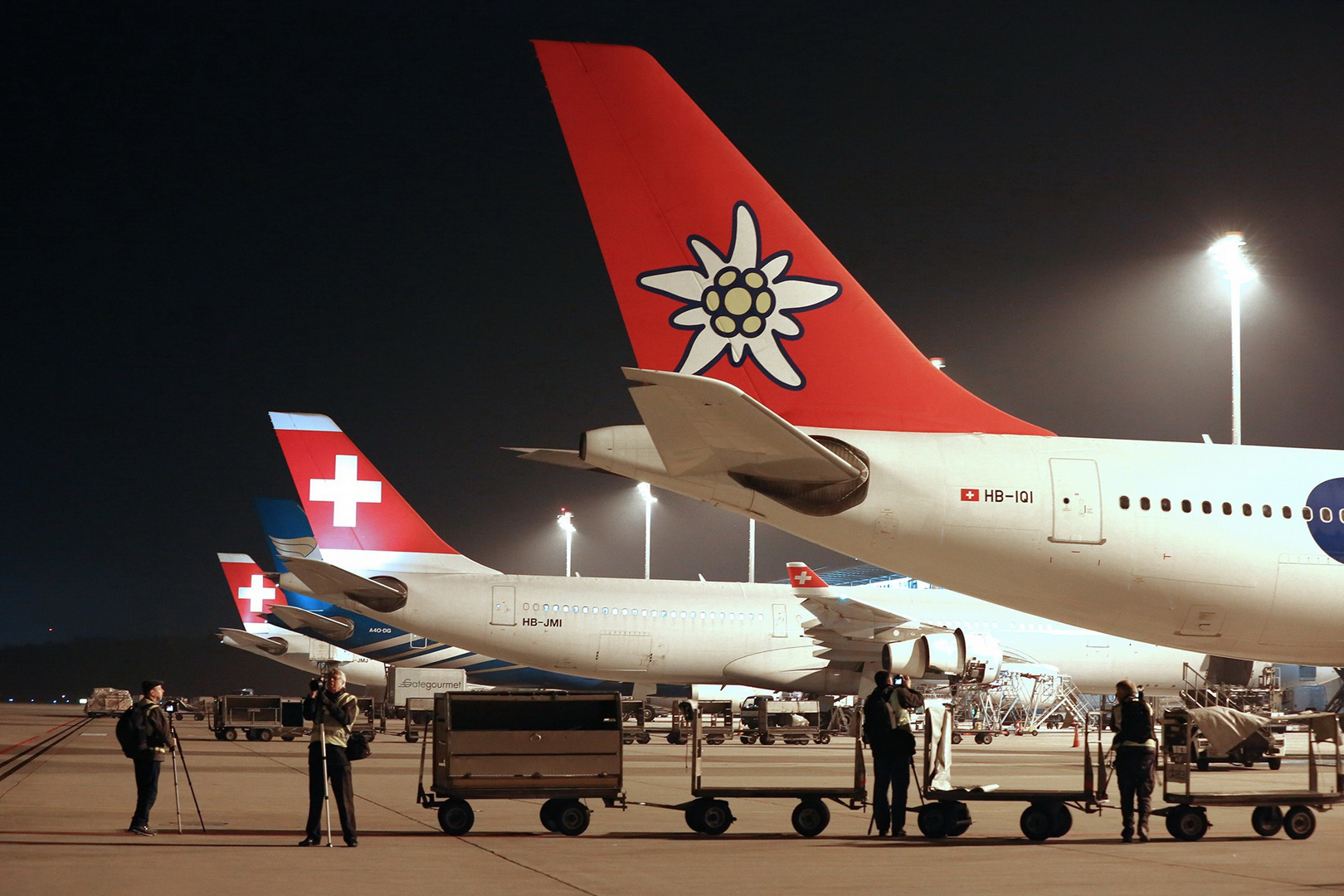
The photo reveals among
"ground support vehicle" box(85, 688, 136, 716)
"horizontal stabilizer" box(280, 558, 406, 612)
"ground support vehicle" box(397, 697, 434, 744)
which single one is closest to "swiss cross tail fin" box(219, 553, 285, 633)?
"ground support vehicle" box(85, 688, 136, 716)

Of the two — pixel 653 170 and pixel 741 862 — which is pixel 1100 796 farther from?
pixel 653 170

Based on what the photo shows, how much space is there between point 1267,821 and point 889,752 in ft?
11.1

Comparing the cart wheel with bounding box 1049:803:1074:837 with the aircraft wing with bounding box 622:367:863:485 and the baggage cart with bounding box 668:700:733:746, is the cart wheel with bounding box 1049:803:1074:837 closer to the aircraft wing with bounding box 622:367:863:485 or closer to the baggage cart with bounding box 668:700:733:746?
the aircraft wing with bounding box 622:367:863:485

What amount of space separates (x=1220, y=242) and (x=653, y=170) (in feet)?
41.3

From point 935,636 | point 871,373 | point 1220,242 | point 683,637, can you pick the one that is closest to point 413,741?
point 683,637

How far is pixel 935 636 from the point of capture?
2791 centimetres

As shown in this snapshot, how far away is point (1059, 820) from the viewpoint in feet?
37.8

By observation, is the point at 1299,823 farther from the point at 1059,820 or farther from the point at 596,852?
the point at 596,852

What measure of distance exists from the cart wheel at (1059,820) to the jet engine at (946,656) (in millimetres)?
15844

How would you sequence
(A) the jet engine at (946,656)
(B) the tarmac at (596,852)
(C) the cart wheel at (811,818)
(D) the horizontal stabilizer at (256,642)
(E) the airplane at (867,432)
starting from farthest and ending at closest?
(D) the horizontal stabilizer at (256,642), (A) the jet engine at (946,656), (C) the cart wheel at (811,818), (E) the airplane at (867,432), (B) the tarmac at (596,852)

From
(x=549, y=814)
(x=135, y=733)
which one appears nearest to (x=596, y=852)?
(x=549, y=814)

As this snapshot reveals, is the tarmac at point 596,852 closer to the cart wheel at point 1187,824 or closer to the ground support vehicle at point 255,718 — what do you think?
the cart wheel at point 1187,824

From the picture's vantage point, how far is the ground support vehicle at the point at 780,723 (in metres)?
33.4

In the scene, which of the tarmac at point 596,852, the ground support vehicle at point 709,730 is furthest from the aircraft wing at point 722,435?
the ground support vehicle at point 709,730
